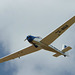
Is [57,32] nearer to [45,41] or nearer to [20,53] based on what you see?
[45,41]

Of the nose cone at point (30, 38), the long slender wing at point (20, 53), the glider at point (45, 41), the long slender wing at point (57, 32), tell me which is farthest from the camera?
the long slender wing at point (20, 53)

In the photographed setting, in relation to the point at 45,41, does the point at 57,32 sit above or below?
above

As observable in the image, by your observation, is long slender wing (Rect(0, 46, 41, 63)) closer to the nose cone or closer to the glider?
the glider

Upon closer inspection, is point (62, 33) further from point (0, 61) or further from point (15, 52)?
point (0, 61)

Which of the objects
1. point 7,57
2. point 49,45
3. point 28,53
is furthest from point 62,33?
point 7,57

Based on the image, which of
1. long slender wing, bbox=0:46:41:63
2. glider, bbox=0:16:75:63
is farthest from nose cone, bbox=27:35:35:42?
long slender wing, bbox=0:46:41:63

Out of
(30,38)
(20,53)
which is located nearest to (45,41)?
(30,38)

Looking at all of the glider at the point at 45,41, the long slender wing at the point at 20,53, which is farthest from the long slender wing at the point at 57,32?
the long slender wing at the point at 20,53

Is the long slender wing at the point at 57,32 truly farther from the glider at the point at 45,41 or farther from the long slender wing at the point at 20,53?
the long slender wing at the point at 20,53
